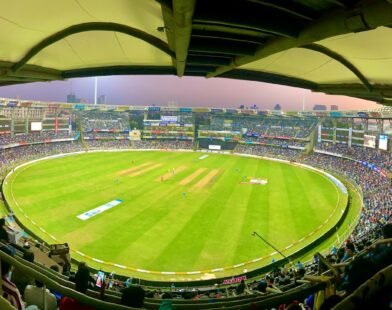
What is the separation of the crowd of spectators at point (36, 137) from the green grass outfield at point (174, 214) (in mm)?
15424

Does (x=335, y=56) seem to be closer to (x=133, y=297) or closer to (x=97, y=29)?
(x=97, y=29)

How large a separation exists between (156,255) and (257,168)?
123ft

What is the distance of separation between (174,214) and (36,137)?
51501 mm

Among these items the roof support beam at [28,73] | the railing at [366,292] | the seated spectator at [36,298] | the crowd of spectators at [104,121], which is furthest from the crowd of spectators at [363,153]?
the crowd of spectators at [104,121]

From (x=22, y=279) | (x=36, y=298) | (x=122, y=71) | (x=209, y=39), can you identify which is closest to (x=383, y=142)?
(x=122, y=71)

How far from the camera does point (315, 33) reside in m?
4.10

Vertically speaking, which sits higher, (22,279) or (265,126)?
(265,126)

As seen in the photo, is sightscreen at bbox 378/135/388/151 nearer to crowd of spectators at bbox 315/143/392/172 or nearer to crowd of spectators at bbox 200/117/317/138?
crowd of spectators at bbox 315/143/392/172

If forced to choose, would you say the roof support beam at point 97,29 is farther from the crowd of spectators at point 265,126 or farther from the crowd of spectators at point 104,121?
the crowd of spectators at point 104,121

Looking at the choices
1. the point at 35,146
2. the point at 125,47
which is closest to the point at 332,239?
the point at 125,47

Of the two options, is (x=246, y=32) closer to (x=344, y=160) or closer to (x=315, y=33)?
(x=315, y=33)

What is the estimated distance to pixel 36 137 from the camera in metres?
69.6

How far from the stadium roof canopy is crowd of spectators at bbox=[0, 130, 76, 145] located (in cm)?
6111

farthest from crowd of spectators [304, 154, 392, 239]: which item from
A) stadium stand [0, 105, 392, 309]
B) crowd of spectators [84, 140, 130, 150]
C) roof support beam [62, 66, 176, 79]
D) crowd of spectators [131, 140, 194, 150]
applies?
crowd of spectators [84, 140, 130, 150]
